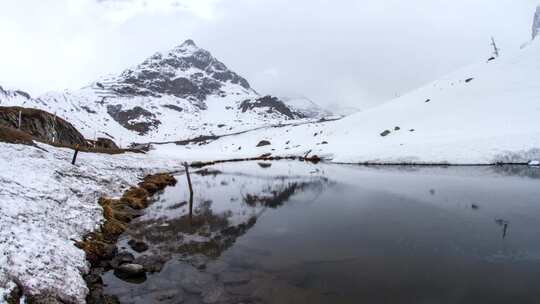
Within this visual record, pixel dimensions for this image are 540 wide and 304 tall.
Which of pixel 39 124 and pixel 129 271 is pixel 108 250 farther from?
pixel 39 124

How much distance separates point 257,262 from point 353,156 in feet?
139

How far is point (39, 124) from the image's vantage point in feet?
167

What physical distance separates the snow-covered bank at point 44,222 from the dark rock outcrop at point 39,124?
24361mm

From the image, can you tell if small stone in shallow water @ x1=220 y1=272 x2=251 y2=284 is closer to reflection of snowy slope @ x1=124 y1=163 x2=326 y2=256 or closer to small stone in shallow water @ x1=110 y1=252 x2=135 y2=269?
reflection of snowy slope @ x1=124 y1=163 x2=326 y2=256

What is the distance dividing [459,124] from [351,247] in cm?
4488

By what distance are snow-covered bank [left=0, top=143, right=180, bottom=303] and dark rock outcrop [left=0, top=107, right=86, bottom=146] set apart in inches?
959

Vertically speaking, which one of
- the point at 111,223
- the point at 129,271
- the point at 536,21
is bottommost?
the point at 129,271

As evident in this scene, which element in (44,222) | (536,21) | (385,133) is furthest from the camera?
(536,21)

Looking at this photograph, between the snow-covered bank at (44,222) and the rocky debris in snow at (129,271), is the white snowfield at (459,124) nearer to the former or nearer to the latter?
the snow-covered bank at (44,222)

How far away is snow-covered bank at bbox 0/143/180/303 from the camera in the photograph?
30.7 feet

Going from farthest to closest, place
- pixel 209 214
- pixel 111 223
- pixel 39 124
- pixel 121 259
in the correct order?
pixel 39 124 < pixel 209 214 < pixel 111 223 < pixel 121 259

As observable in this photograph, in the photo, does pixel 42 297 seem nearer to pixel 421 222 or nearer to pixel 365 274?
pixel 365 274

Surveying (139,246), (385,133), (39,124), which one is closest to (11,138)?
(139,246)

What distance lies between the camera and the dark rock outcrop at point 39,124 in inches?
1774
